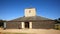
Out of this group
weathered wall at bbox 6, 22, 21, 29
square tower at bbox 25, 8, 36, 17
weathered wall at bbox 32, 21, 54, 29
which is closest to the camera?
weathered wall at bbox 32, 21, 54, 29

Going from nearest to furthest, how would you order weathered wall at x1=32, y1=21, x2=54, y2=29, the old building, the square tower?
1. weathered wall at x1=32, y1=21, x2=54, y2=29
2. the old building
3. the square tower

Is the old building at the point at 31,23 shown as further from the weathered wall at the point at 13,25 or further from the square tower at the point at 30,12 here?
the square tower at the point at 30,12

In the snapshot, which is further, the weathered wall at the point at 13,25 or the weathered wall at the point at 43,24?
the weathered wall at the point at 13,25

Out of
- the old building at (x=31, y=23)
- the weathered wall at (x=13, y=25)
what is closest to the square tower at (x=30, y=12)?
the old building at (x=31, y=23)

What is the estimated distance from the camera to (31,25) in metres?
14.1

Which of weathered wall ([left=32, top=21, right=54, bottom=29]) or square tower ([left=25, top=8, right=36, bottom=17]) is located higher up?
square tower ([left=25, top=8, right=36, bottom=17])

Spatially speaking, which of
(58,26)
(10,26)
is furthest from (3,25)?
(58,26)

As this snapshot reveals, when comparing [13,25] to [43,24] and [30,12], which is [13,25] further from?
[43,24]

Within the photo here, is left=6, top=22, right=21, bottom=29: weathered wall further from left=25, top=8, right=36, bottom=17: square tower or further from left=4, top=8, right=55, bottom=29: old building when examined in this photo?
left=25, top=8, right=36, bottom=17: square tower

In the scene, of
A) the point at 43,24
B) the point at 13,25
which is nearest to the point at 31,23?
the point at 43,24

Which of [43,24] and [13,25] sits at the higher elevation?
[43,24]

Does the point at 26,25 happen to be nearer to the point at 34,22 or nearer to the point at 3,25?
the point at 34,22

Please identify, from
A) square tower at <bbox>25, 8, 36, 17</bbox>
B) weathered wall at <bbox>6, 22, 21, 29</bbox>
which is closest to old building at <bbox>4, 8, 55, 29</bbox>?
weathered wall at <bbox>6, 22, 21, 29</bbox>

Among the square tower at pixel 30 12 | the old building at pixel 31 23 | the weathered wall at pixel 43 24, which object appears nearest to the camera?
the weathered wall at pixel 43 24
